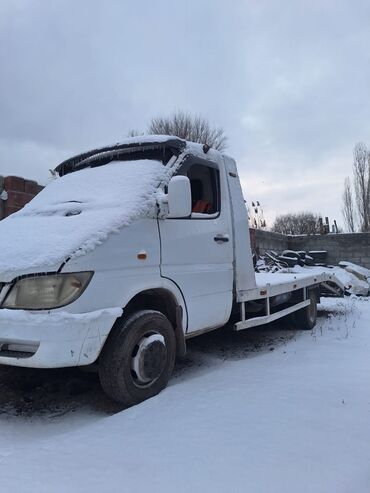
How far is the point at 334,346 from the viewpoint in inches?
217

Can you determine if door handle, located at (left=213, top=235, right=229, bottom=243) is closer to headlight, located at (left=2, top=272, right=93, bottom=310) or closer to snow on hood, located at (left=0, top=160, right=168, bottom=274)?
snow on hood, located at (left=0, top=160, right=168, bottom=274)

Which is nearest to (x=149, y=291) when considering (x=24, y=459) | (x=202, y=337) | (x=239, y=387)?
(x=239, y=387)

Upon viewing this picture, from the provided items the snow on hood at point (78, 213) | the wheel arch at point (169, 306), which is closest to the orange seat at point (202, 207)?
the snow on hood at point (78, 213)

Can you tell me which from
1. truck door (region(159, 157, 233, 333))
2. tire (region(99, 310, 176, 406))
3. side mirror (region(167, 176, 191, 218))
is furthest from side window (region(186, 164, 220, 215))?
tire (region(99, 310, 176, 406))

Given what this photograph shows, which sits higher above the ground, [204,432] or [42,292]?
[42,292]

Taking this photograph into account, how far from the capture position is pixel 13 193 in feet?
20.4

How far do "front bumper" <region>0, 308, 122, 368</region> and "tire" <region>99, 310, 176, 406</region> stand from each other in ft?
0.85

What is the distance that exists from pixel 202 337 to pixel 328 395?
261 cm

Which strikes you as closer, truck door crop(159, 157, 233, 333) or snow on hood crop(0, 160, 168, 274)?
snow on hood crop(0, 160, 168, 274)

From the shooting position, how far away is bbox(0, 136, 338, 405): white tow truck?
297 cm

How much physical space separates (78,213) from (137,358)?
1366 mm

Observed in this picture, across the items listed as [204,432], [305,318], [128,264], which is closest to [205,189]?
[128,264]

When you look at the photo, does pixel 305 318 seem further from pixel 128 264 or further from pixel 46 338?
pixel 46 338

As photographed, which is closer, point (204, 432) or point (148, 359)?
point (204, 432)
